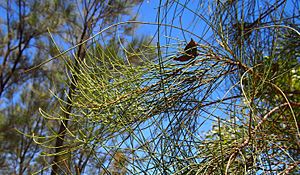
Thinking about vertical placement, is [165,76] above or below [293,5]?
below

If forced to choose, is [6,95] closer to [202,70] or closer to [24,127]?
[24,127]

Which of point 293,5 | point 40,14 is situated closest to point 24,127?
point 40,14

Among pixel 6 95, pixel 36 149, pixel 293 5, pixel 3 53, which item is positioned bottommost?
pixel 293 5

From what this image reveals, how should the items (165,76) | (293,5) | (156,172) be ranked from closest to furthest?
(156,172)
(165,76)
(293,5)

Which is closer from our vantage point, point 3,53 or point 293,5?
point 293,5

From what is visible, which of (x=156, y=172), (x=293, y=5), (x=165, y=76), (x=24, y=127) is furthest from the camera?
(x=24, y=127)

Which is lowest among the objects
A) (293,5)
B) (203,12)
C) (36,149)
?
(203,12)

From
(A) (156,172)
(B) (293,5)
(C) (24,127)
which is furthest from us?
(C) (24,127)

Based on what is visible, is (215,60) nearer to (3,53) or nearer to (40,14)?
(40,14)

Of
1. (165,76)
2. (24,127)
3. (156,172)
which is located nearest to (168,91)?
(165,76)
